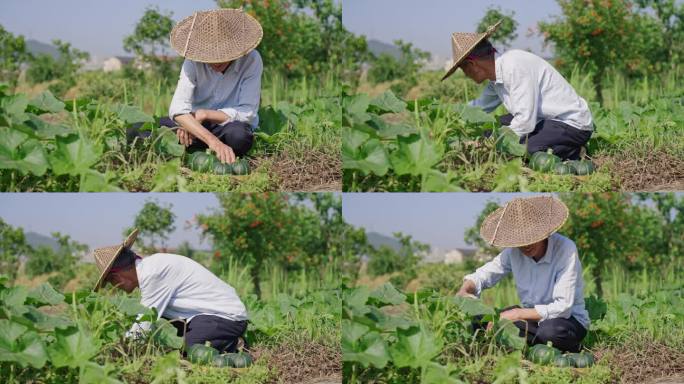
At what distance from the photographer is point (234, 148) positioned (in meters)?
6.09

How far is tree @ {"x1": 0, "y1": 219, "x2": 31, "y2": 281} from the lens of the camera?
8.16 metres

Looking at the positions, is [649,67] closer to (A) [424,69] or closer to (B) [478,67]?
(A) [424,69]

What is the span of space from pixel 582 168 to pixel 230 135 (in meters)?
1.99

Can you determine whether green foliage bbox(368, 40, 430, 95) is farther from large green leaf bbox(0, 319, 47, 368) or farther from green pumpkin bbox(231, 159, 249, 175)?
large green leaf bbox(0, 319, 47, 368)

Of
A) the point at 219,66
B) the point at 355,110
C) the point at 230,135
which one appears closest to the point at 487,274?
the point at 355,110

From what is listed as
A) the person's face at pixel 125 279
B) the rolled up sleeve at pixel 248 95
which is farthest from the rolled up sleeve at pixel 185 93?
the person's face at pixel 125 279

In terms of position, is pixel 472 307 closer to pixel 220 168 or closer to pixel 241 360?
pixel 241 360

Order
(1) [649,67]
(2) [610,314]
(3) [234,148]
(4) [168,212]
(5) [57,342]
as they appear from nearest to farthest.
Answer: (5) [57,342] < (3) [234,148] < (2) [610,314] < (4) [168,212] < (1) [649,67]

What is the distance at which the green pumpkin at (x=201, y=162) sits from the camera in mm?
5910

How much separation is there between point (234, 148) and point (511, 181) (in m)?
1.58

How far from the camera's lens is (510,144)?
5797mm

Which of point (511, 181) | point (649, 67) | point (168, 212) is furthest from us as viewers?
point (649, 67)

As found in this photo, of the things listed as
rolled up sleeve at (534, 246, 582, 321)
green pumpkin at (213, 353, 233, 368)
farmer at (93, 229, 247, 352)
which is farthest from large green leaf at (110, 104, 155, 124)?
rolled up sleeve at (534, 246, 582, 321)

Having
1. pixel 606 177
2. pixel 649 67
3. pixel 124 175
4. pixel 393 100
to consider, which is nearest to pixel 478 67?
pixel 393 100
